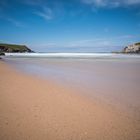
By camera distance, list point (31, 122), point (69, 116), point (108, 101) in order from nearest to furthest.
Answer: point (31, 122)
point (69, 116)
point (108, 101)

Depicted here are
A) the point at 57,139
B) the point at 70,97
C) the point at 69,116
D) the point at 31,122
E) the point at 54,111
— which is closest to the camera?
the point at 57,139

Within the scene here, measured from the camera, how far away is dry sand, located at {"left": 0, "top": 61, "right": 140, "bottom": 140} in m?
2.41

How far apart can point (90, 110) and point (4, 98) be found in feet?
8.68

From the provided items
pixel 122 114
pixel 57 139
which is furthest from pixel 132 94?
pixel 57 139

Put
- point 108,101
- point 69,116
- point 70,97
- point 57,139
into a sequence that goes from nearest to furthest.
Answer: point 57,139
point 69,116
point 108,101
point 70,97

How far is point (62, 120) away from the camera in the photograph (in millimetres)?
2883

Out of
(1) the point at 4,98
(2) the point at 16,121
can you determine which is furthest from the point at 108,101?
(1) the point at 4,98

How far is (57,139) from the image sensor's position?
2.32m

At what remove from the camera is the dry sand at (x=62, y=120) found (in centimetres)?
241

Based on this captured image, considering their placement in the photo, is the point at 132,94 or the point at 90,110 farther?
the point at 132,94

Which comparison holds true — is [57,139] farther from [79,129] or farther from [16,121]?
[16,121]

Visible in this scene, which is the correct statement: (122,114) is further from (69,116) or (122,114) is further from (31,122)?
(31,122)

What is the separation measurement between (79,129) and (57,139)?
1.61 ft

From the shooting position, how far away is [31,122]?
2760 mm
